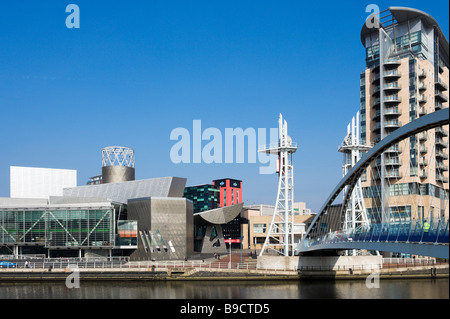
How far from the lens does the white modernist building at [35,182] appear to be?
4230 inches

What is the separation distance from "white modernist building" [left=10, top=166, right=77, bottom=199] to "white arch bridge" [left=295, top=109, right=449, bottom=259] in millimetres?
55858

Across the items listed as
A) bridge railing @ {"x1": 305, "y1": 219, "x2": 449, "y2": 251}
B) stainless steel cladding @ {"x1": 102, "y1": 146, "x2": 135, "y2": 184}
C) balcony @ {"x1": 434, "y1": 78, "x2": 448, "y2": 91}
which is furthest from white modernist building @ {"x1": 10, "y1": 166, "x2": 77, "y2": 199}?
bridge railing @ {"x1": 305, "y1": 219, "x2": 449, "y2": 251}

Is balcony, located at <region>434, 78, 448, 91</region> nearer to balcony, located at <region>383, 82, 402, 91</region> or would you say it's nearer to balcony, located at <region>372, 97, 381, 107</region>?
balcony, located at <region>383, 82, 402, 91</region>

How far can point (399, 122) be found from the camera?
257ft

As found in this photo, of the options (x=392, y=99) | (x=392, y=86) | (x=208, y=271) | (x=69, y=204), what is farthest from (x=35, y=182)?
(x=392, y=86)

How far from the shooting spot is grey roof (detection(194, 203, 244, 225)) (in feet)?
274

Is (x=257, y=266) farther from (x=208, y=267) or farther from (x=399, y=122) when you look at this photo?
(x=399, y=122)

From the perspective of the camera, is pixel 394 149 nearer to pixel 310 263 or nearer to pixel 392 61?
pixel 392 61

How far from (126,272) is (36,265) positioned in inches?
432

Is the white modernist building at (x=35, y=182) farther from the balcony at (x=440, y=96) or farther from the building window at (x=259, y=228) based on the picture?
the balcony at (x=440, y=96)

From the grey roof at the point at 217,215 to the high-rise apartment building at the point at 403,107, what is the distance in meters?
21.2

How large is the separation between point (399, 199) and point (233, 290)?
131ft

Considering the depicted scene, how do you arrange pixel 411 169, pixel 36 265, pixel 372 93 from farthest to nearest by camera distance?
1. pixel 372 93
2. pixel 411 169
3. pixel 36 265
